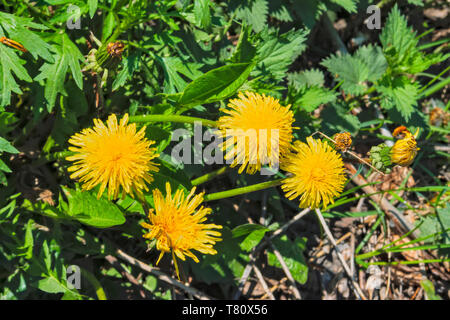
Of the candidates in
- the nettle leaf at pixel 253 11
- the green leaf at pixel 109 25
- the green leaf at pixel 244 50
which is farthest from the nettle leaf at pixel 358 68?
the green leaf at pixel 109 25

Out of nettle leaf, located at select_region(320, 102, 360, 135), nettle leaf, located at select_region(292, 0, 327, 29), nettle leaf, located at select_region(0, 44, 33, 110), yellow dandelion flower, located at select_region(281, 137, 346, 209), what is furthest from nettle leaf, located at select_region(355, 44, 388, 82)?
nettle leaf, located at select_region(0, 44, 33, 110)

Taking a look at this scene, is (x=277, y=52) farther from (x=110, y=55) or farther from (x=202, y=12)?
(x=110, y=55)

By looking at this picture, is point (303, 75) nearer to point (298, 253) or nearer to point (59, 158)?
point (298, 253)

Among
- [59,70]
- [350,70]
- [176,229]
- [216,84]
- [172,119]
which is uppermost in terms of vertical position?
[350,70]

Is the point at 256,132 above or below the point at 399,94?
below

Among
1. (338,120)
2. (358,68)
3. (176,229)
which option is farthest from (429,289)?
(176,229)
